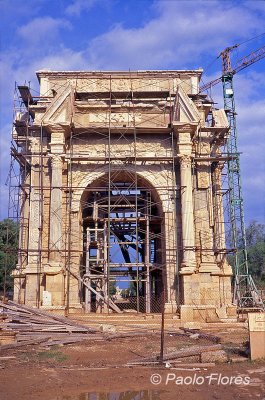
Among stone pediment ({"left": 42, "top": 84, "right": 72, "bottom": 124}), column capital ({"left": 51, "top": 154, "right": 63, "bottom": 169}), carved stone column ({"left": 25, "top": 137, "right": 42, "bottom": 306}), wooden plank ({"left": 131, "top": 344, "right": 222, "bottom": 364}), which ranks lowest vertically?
wooden plank ({"left": 131, "top": 344, "right": 222, "bottom": 364})

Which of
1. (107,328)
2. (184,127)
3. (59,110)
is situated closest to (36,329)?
(107,328)

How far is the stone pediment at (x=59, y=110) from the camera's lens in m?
20.1

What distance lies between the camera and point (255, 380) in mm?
8320

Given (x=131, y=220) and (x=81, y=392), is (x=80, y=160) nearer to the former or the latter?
(x=131, y=220)

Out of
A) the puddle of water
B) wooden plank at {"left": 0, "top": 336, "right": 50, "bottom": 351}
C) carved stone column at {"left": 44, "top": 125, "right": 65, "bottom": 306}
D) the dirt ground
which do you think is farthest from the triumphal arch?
the puddle of water

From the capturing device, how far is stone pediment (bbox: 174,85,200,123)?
66.6ft

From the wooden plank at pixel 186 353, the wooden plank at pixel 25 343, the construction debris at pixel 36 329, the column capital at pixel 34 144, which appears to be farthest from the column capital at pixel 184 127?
the wooden plank at pixel 186 353

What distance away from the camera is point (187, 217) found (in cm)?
1941

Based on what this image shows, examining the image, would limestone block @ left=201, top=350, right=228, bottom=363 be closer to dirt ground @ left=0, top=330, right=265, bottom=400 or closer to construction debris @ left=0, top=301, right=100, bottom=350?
dirt ground @ left=0, top=330, right=265, bottom=400

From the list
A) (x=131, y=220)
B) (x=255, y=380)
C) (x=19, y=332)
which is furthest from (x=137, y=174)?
(x=255, y=380)

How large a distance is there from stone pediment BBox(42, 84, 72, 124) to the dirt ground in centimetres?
1090

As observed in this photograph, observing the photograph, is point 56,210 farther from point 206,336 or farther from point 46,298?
point 206,336

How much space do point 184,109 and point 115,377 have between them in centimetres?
1398
